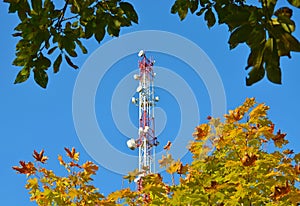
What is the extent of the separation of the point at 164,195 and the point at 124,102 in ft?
18.6

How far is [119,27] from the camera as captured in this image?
6.81ft

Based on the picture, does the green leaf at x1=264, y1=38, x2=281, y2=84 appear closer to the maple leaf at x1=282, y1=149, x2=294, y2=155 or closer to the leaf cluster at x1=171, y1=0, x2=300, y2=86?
the leaf cluster at x1=171, y1=0, x2=300, y2=86

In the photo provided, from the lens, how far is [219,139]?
14.6ft

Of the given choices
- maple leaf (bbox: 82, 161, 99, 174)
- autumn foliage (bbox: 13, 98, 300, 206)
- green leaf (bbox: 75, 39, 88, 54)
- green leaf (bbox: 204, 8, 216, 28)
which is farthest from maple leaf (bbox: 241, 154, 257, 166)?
green leaf (bbox: 75, 39, 88, 54)

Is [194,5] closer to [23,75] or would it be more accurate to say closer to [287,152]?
[23,75]

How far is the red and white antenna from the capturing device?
971 centimetres

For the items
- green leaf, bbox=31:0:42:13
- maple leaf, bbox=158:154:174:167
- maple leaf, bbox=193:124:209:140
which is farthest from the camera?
maple leaf, bbox=193:124:209:140

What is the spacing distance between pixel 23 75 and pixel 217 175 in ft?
8.33

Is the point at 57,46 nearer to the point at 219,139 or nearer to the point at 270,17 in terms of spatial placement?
the point at 270,17

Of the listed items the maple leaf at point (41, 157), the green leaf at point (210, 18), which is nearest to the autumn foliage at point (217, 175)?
the maple leaf at point (41, 157)

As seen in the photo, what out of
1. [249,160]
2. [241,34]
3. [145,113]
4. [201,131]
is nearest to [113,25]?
[241,34]

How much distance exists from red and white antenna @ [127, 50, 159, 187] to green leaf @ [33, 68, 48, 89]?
24.1 ft

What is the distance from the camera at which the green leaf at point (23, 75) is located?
6.52 ft

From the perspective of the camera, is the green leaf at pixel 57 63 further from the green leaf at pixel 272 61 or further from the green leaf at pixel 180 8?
the green leaf at pixel 272 61
